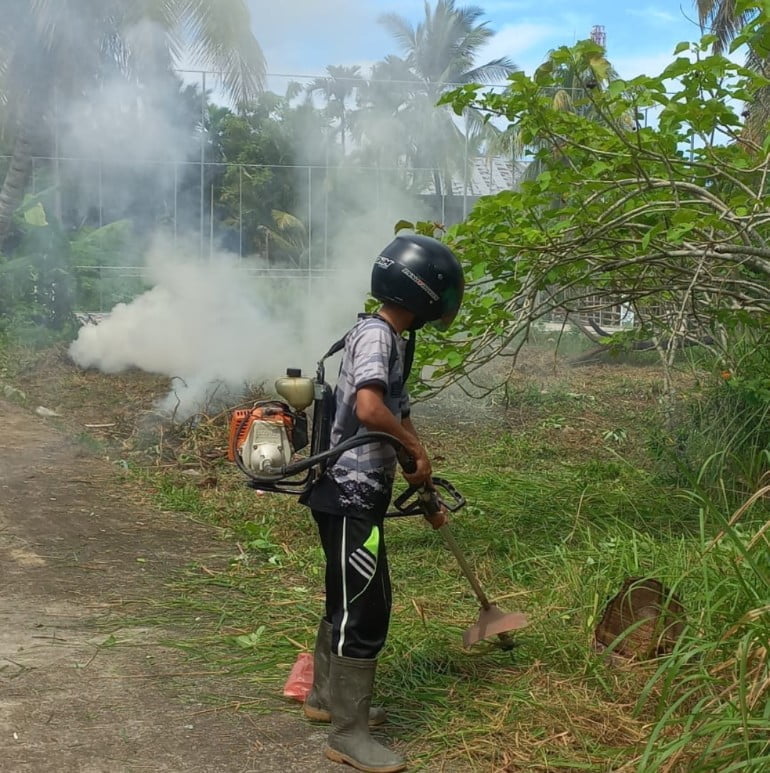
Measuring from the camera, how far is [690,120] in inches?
183

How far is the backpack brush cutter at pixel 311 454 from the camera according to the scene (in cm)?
334

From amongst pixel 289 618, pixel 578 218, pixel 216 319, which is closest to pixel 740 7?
pixel 578 218

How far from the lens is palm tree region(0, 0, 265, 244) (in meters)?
14.0

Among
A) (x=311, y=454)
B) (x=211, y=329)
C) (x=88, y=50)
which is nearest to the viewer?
(x=311, y=454)

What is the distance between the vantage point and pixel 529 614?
4383 mm

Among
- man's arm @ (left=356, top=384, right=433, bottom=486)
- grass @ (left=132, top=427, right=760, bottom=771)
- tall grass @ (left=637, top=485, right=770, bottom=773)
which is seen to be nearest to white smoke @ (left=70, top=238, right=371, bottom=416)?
grass @ (left=132, top=427, right=760, bottom=771)

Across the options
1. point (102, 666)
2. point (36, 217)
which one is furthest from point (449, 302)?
point (36, 217)

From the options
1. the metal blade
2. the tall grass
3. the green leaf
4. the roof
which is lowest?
the metal blade

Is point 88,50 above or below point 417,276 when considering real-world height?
above

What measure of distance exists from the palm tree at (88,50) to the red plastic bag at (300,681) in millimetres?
12410

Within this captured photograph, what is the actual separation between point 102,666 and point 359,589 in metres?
1.39

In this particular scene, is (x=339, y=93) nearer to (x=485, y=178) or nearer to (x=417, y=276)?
(x=485, y=178)

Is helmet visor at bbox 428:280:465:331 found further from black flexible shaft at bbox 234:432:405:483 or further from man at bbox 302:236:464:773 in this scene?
black flexible shaft at bbox 234:432:405:483

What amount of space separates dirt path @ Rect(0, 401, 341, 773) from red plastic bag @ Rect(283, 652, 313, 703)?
0.39 feet
